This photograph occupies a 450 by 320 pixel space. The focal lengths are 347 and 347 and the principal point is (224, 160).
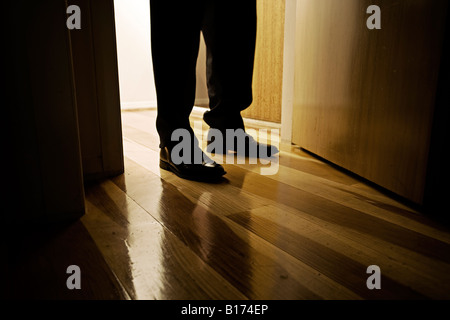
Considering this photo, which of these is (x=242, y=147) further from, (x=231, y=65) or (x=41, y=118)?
(x=41, y=118)

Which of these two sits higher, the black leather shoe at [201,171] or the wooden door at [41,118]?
the wooden door at [41,118]

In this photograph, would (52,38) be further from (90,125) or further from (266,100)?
(266,100)

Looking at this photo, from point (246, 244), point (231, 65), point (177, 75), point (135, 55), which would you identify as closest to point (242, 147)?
point (231, 65)

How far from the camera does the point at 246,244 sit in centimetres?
59

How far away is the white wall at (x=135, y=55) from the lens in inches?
120

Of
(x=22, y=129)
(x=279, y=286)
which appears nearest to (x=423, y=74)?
(x=279, y=286)

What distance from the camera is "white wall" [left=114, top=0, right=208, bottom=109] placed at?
10.0 ft

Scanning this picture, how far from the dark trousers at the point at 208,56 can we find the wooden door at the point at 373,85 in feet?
0.76

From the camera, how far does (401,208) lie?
0.76 m

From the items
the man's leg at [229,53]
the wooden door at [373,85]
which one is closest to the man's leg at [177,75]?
the man's leg at [229,53]

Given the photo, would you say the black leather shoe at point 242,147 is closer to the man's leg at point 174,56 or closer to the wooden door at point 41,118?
the man's leg at point 174,56

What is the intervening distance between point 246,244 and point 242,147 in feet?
2.29

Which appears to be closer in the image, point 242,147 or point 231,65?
point 231,65

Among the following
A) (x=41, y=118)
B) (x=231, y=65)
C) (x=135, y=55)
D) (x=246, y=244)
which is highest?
(x=135, y=55)
